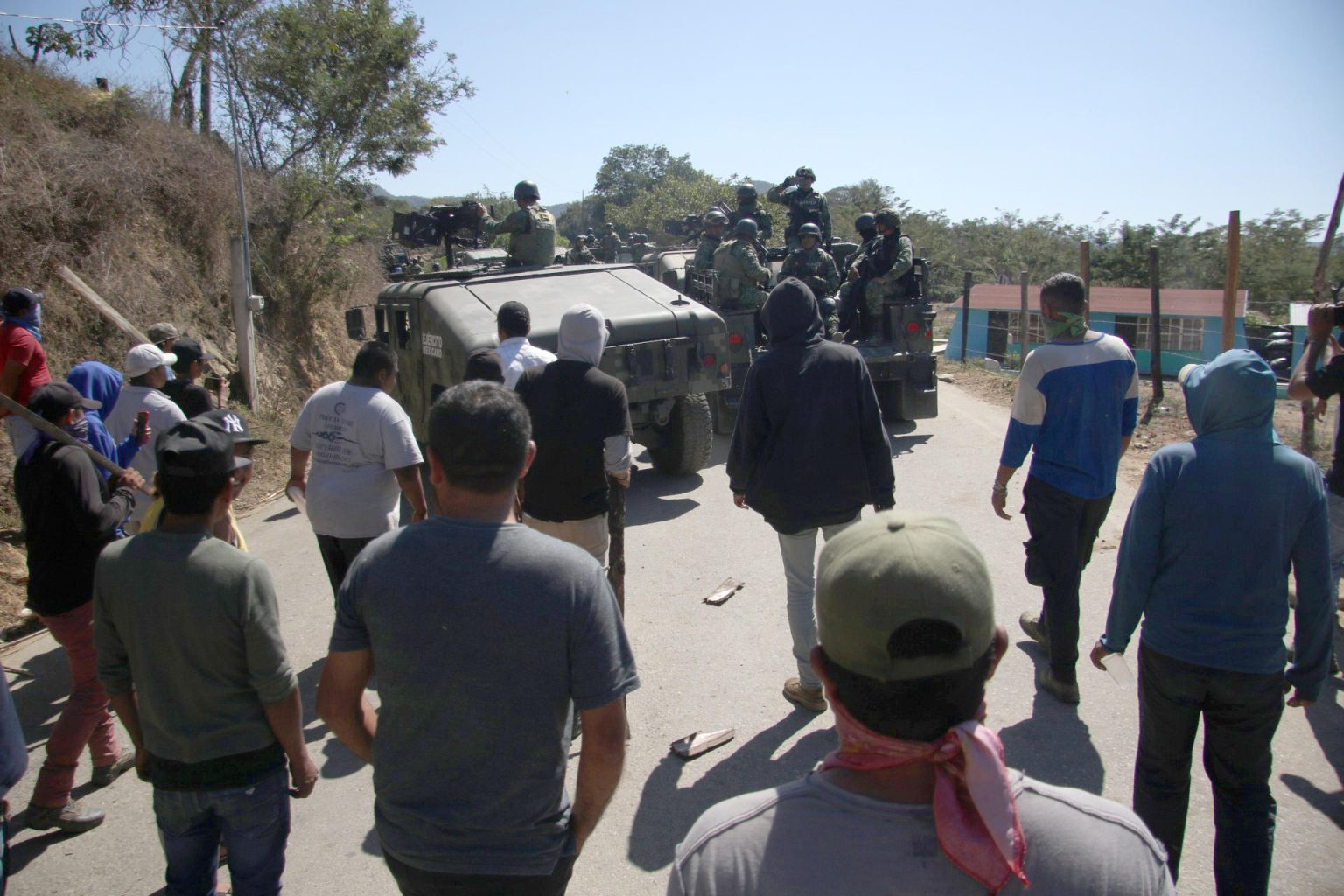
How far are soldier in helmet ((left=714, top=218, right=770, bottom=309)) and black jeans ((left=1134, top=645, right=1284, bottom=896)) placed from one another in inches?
291

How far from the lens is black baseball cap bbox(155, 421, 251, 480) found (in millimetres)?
2361

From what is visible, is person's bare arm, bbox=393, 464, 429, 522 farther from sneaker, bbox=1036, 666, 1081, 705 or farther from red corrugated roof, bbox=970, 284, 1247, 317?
red corrugated roof, bbox=970, 284, 1247, 317

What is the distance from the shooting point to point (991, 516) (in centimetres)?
684

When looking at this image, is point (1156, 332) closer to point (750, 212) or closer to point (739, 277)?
point (739, 277)

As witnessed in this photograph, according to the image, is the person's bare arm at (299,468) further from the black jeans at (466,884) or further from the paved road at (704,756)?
the black jeans at (466,884)

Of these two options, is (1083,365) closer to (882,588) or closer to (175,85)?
(882,588)

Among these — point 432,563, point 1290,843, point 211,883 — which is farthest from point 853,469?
point 211,883

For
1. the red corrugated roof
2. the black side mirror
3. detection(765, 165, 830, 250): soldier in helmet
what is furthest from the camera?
the red corrugated roof

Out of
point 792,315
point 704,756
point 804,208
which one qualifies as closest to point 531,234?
point 804,208

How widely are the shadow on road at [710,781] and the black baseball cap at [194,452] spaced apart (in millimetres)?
1902

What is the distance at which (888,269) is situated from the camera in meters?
10.1

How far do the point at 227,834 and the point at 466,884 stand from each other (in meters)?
0.92

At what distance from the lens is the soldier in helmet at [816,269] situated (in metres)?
10.0

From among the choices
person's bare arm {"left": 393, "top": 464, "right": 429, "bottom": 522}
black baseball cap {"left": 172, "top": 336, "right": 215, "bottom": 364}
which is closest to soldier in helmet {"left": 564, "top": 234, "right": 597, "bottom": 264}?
black baseball cap {"left": 172, "top": 336, "right": 215, "bottom": 364}
